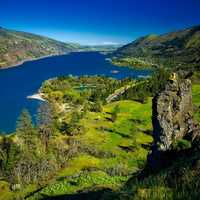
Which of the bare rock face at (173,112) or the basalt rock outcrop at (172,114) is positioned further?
the bare rock face at (173,112)

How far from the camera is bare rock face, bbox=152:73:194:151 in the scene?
125 ft

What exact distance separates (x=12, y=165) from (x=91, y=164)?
20501 mm

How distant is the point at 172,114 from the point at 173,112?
0.30m

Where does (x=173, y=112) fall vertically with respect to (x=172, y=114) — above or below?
above

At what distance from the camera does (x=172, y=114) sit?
128 feet

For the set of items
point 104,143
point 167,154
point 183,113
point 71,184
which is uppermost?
point 183,113

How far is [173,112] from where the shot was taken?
129 feet

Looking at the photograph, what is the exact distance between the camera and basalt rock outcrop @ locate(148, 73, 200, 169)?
37622mm

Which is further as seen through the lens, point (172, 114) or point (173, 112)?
point (173, 112)

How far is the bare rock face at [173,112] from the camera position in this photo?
125ft

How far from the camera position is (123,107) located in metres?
179

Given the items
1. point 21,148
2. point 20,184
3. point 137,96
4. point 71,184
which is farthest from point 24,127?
point 137,96

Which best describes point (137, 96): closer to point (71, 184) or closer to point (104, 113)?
point (104, 113)

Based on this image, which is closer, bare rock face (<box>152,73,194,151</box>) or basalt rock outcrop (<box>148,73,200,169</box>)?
basalt rock outcrop (<box>148,73,200,169</box>)
